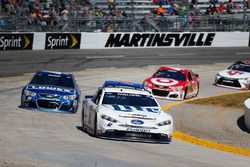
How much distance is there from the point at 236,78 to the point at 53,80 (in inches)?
430

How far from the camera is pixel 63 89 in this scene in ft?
63.9

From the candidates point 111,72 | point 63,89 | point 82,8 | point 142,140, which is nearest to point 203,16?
point 82,8

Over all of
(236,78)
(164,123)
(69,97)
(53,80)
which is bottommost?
(236,78)

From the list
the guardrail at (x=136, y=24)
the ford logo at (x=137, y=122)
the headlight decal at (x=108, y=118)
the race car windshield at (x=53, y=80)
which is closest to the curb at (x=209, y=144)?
the ford logo at (x=137, y=122)

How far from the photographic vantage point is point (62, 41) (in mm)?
37781

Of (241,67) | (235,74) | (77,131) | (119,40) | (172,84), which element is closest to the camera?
(77,131)

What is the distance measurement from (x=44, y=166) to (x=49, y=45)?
27.6 m

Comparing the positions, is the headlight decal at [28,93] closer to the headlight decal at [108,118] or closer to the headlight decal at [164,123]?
the headlight decal at [108,118]

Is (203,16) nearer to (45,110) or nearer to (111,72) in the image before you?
(111,72)

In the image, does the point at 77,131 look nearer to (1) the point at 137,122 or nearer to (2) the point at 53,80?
(1) the point at 137,122

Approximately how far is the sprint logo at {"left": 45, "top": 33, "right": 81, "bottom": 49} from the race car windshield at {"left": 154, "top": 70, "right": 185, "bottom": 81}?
497 inches

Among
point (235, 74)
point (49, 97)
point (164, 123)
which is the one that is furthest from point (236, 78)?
point (164, 123)

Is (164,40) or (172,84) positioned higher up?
(172,84)

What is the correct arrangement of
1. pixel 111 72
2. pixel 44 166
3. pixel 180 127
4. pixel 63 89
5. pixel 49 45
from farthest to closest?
pixel 49 45, pixel 111 72, pixel 63 89, pixel 180 127, pixel 44 166
